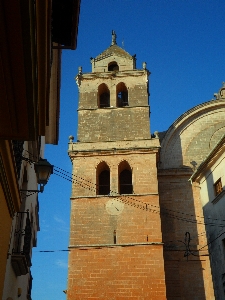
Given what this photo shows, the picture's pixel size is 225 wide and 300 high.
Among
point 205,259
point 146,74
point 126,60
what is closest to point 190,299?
point 205,259

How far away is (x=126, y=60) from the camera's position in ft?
64.1

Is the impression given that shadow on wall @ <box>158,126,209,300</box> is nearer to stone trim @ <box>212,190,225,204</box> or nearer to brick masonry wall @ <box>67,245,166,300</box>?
brick masonry wall @ <box>67,245,166,300</box>

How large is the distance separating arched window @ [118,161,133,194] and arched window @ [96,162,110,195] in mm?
563

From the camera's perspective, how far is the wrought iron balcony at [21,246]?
6.98 m

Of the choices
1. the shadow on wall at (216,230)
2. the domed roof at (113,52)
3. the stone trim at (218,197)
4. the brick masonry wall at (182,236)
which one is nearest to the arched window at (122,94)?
the domed roof at (113,52)

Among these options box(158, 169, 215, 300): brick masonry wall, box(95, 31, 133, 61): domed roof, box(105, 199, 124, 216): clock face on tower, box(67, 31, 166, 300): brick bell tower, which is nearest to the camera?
box(67, 31, 166, 300): brick bell tower

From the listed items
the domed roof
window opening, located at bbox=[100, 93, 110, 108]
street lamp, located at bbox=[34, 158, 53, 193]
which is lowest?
street lamp, located at bbox=[34, 158, 53, 193]

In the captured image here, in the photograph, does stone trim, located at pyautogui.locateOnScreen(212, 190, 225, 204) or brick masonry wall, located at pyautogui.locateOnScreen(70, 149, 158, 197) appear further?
brick masonry wall, located at pyautogui.locateOnScreen(70, 149, 158, 197)

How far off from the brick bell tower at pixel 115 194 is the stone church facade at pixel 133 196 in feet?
0.11

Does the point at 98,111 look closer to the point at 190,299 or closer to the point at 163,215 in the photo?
the point at 163,215

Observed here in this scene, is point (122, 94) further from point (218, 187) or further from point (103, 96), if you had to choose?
point (218, 187)

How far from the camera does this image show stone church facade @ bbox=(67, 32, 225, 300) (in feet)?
41.6

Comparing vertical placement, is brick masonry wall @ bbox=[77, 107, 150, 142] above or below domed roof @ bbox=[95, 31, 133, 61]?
below

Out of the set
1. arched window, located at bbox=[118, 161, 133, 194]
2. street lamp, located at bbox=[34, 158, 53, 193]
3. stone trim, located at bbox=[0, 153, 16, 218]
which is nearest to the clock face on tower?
arched window, located at bbox=[118, 161, 133, 194]
